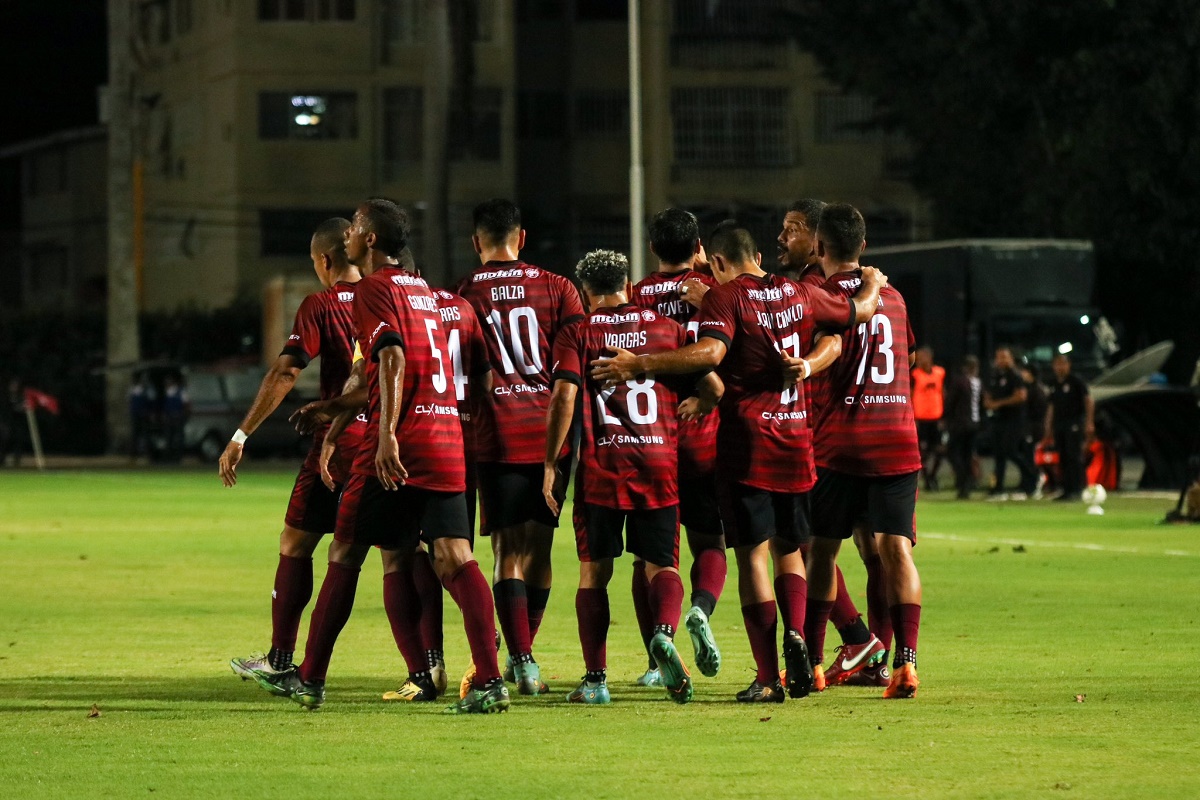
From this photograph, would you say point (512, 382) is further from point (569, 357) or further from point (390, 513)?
point (390, 513)

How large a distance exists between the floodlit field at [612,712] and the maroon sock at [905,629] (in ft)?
0.79

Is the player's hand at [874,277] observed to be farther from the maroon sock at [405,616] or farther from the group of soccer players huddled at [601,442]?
the maroon sock at [405,616]

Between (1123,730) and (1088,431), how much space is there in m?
20.0

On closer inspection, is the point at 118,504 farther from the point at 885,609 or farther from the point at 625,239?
the point at 625,239

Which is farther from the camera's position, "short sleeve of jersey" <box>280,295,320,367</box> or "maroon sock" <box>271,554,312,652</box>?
"maroon sock" <box>271,554,312,652</box>

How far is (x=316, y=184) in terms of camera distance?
6316cm

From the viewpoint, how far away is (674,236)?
10492 millimetres

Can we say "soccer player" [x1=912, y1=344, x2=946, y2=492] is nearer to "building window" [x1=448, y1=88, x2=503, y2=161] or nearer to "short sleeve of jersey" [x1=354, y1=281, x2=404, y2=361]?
"short sleeve of jersey" [x1=354, y1=281, x2=404, y2=361]

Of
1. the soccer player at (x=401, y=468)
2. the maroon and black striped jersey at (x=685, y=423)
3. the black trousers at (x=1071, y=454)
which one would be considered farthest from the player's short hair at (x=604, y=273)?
the black trousers at (x=1071, y=454)

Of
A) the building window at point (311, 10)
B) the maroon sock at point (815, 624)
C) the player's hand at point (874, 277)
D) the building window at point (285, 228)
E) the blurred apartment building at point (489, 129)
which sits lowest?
the maroon sock at point (815, 624)

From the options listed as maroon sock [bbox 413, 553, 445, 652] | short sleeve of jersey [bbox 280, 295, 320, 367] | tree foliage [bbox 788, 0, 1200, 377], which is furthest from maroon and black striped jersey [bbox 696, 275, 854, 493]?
tree foliage [bbox 788, 0, 1200, 377]

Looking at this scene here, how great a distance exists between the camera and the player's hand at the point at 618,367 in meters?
10.1

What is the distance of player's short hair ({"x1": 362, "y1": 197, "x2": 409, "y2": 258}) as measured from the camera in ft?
32.5

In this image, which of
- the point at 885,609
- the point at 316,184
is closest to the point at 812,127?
the point at 316,184
